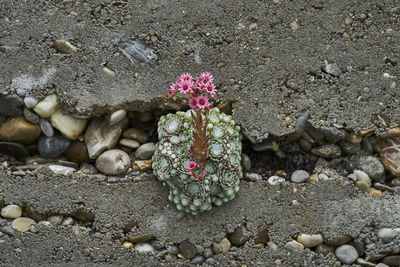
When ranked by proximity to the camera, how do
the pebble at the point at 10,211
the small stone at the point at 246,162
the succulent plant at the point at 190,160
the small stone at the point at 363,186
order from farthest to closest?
the small stone at the point at 246,162, the small stone at the point at 363,186, the pebble at the point at 10,211, the succulent plant at the point at 190,160

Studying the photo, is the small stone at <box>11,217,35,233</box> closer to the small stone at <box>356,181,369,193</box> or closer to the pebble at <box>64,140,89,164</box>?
the pebble at <box>64,140,89,164</box>

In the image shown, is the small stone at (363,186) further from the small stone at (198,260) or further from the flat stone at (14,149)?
the flat stone at (14,149)

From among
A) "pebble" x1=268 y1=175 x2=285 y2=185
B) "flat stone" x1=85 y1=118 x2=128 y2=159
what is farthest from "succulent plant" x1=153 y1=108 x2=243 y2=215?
"flat stone" x1=85 y1=118 x2=128 y2=159

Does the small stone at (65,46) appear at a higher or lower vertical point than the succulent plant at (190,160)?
higher

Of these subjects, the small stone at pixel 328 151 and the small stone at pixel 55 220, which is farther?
the small stone at pixel 328 151

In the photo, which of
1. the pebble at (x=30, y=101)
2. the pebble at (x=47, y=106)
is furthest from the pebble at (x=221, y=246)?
the pebble at (x=30, y=101)

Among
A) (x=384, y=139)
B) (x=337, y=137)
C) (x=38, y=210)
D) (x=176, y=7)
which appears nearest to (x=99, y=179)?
(x=38, y=210)
